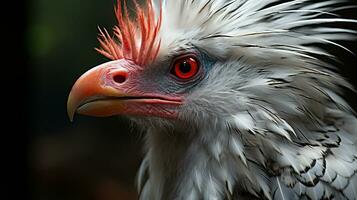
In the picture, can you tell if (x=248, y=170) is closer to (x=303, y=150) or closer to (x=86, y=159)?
(x=303, y=150)

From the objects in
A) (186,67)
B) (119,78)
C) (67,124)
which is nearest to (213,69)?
(186,67)

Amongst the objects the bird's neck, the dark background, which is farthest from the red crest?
the dark background

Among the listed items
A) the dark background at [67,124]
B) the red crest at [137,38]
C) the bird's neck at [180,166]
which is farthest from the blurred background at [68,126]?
the bird's neck at [180,166]

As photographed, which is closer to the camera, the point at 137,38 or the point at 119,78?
the point at 119,78

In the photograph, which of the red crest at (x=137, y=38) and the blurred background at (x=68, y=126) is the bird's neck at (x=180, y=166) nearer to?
the red crest at (x=137, y=38)

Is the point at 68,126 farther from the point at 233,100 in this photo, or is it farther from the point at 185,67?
the point at 233,100

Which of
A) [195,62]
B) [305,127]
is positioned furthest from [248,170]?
[195,62]
